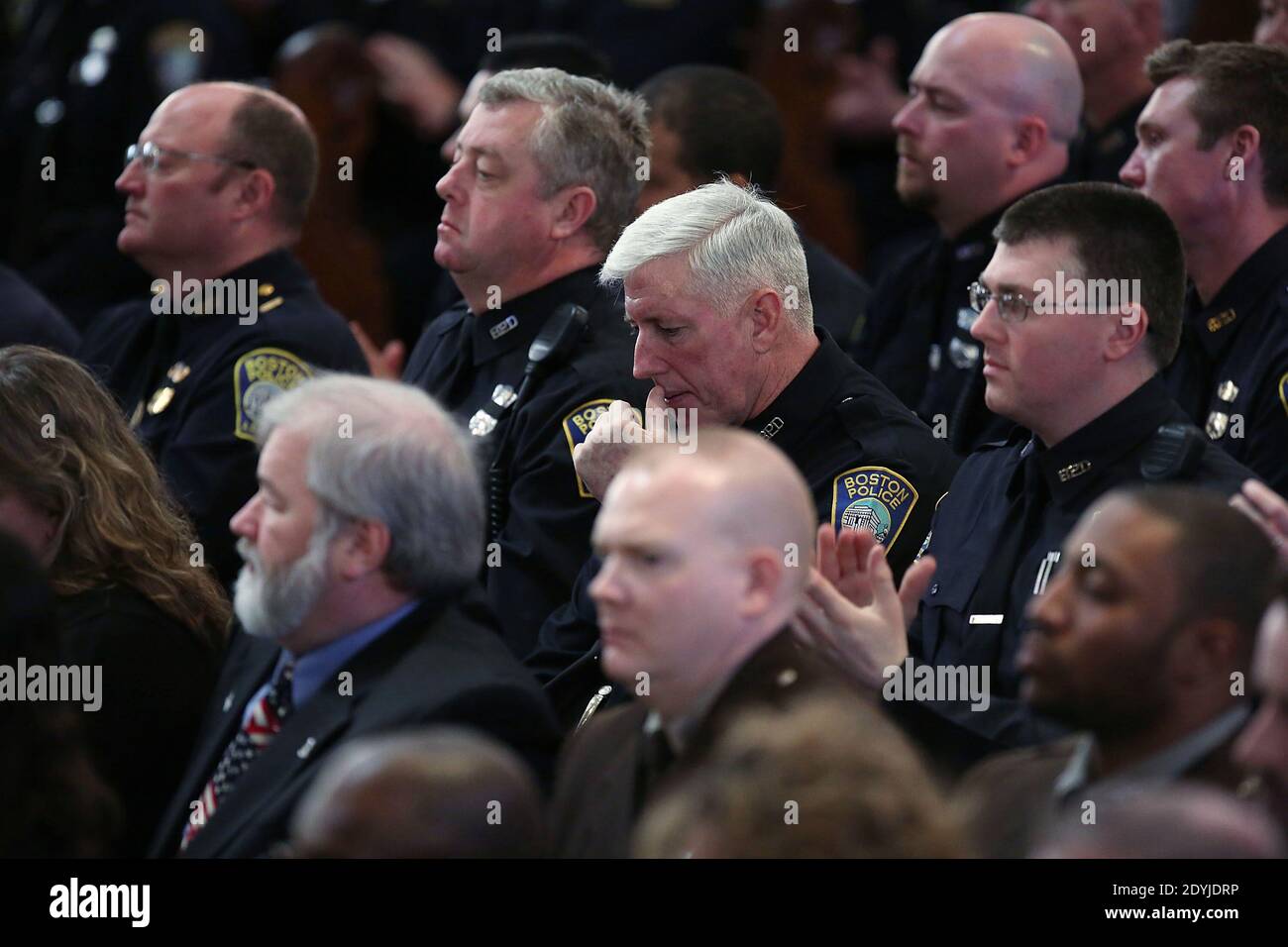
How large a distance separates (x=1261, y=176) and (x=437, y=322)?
2.00 meters

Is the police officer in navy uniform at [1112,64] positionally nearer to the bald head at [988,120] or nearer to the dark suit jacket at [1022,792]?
the bald head at [988,120]

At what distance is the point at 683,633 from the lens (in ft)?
9.73

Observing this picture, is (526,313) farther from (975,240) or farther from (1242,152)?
(1242,152)

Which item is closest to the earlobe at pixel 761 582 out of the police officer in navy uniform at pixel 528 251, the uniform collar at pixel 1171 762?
the uniform collar at pixel 1171 762

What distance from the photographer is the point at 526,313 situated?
489 centimetres

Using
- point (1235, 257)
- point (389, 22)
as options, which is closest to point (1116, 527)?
point (1235, 257)

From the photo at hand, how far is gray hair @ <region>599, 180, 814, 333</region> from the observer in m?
4.16

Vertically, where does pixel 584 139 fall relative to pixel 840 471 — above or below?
above

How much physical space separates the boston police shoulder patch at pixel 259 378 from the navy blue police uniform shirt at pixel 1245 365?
2103 millimetres

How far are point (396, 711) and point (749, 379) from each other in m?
1.24

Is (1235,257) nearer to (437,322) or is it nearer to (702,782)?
(437,322)

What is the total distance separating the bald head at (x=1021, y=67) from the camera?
5.54 meters

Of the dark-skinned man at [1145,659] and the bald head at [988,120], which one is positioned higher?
the bald head at [988,120]

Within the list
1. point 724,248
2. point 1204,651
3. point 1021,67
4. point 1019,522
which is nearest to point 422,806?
point 1204,651
